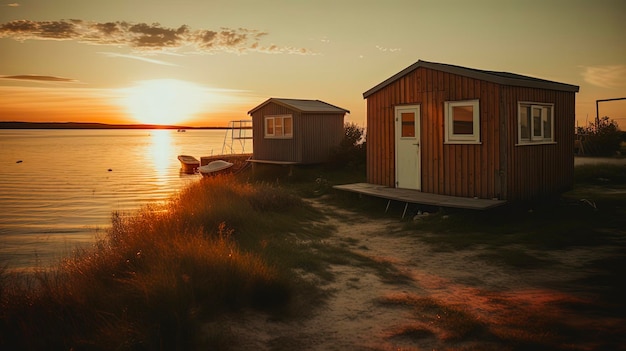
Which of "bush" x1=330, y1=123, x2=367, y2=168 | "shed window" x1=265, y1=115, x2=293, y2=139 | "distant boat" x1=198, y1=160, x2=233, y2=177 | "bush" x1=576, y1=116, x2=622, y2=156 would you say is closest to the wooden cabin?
"bush" x1=330, y1=123, x2=367, y2=168

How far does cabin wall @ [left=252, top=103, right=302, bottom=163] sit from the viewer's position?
2391cm

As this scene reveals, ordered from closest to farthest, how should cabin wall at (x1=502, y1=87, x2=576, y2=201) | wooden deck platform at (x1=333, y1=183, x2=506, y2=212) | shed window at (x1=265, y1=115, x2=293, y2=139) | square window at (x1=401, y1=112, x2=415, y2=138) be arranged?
wooden deck platform at (x1=333, y1=183, x2=506, y2=212) → cabin wall at (x1=502, y1=87, x2=576, y2=201) → square window at (x1=401, y1=112, x2=415, y2=138) → shed window at (x1=265, y1=115, x2=293, y2=139)

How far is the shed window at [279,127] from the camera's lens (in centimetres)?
2436

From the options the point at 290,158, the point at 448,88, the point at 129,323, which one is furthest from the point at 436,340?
the point at 290,158

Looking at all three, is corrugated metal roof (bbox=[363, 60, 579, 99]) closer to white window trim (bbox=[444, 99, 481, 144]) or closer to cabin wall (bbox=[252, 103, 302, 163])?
white window trim (bbox=[444, 99, 481, 144])

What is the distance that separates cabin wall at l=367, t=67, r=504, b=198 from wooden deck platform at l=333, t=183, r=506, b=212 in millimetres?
334

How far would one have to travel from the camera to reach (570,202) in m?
13.8

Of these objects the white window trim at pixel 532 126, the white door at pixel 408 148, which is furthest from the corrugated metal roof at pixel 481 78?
the white door at pixel 408 148

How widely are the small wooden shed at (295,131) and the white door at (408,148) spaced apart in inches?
361

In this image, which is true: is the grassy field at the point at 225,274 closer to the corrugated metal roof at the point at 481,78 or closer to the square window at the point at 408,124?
the square window at the point at 408,124

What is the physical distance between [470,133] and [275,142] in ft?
45.5

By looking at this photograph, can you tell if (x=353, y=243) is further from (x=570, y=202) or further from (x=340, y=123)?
(x=340, y=123)

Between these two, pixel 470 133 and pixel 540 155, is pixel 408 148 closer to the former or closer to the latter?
pixel 470 133

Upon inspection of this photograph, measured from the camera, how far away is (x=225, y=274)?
6.38 meters
